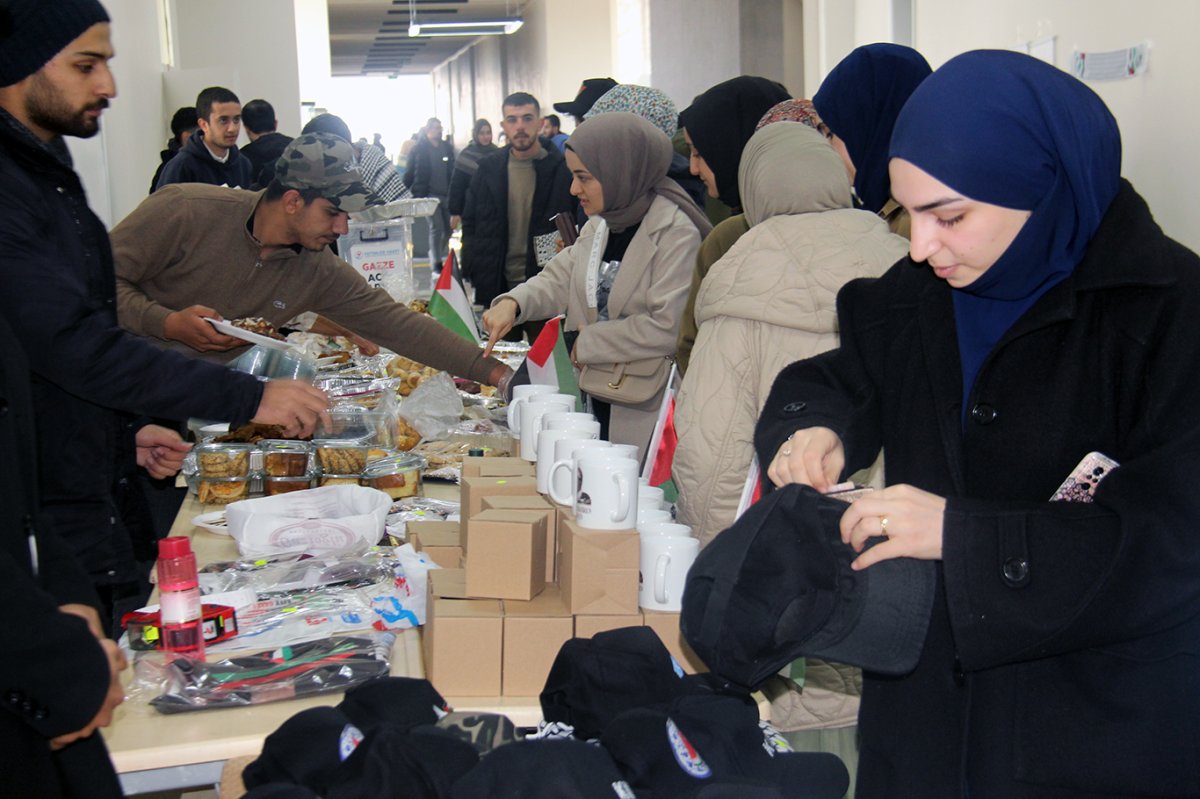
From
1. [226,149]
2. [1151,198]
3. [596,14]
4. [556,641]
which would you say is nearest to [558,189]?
[226,149]

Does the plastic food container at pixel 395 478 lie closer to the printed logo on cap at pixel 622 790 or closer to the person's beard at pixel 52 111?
the person's beard at pixel 52 111

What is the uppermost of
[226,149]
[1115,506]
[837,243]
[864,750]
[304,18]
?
[304,18]

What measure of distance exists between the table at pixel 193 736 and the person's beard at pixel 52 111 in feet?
3.45

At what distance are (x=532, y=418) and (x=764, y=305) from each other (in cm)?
54

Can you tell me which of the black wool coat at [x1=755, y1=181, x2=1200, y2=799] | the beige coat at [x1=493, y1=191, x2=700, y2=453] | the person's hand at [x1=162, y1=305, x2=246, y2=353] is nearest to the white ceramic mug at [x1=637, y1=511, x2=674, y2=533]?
the black wool coat at [x1=755, y1=181, x2=1200, y2=799]

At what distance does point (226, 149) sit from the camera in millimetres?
6180

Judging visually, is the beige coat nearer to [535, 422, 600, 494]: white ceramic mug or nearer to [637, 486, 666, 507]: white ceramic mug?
[535, 422, 600, 494]: white ceramic mug

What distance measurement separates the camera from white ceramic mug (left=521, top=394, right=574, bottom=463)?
2.36 metres

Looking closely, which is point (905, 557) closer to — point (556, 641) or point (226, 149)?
point (556, 641)

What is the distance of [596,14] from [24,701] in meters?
16.8

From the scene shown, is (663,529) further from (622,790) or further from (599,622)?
(622,790)

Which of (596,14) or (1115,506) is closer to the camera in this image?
(1115,506)

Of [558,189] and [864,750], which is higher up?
[558,189]

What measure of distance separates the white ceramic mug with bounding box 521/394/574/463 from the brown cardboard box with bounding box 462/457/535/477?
78 millimetres
